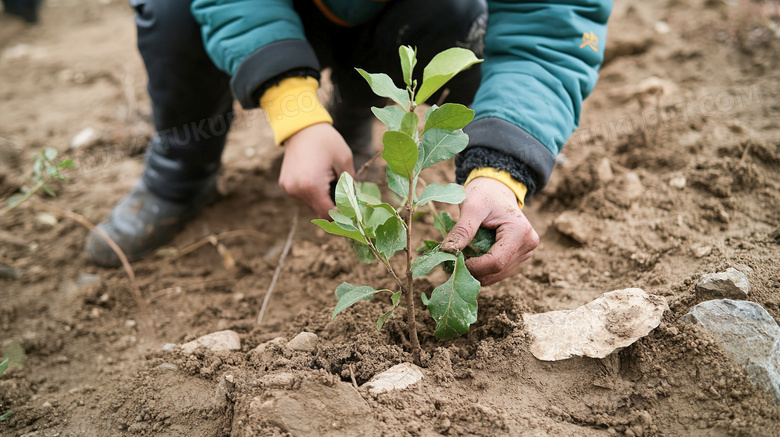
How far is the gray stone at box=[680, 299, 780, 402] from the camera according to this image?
3.47 ft

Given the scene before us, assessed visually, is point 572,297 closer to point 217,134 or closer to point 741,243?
point 741,243

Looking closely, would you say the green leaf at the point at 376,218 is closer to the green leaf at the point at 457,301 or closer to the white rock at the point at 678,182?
the green leaf at the point at 457,301

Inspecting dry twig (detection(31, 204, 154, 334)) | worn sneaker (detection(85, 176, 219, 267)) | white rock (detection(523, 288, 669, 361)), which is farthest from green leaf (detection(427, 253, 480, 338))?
worn sneaker (detection(85, 176, 219, 267))

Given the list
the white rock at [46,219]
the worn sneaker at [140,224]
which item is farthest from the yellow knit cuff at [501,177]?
the white rock at [46,219]

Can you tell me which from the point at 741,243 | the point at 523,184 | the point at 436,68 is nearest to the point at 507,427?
the point at 523,184

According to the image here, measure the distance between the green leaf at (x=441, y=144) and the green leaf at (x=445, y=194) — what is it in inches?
2.5

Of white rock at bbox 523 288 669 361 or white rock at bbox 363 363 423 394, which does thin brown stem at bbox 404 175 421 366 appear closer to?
white rock at bbox 363 363 423 394

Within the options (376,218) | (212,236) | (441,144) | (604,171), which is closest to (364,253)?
(376,218)

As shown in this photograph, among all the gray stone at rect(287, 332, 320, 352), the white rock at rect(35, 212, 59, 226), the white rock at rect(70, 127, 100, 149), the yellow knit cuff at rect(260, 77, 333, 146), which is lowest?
the white rock at rect(35, 212, 59, 226)

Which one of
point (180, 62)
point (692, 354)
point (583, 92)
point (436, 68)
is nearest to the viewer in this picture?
point (436, 68)

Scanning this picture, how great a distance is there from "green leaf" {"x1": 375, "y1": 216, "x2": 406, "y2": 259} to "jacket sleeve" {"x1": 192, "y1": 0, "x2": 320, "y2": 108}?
71 cm

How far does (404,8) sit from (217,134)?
1.01 metres

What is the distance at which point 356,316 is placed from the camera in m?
1.36

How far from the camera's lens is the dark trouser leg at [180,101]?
1.81m
